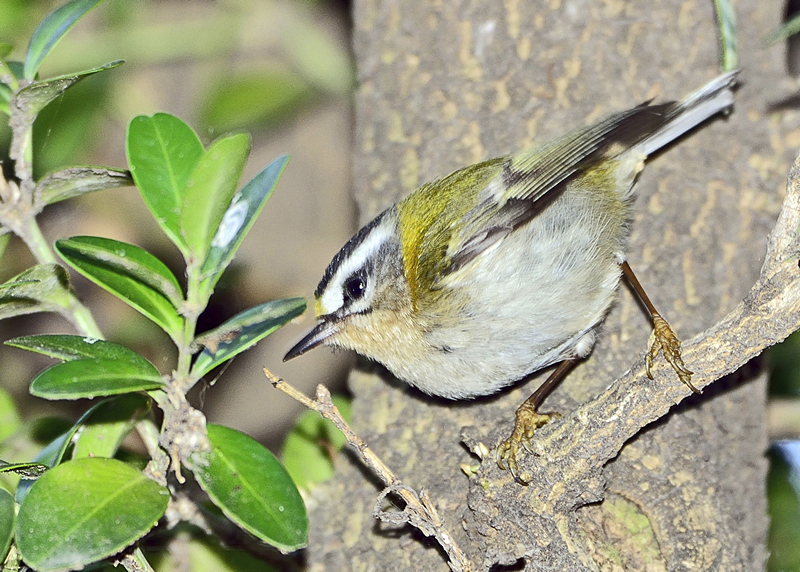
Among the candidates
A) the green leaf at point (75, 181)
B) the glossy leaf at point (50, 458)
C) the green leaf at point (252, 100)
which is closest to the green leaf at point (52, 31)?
the green leaf at point (75, 181)

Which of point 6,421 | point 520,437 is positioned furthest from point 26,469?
point 520,437

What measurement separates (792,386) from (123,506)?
246 centimetres

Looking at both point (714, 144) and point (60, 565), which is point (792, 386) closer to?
point (714, 144)

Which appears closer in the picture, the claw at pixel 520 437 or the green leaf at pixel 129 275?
the green leaf at pixel 129 275

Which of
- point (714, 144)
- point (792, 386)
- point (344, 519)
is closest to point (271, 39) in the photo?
point (714, 144)

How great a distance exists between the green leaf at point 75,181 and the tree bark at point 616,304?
1.20m

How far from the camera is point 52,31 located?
6.64 feet

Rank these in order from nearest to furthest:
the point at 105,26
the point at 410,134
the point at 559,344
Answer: the point at 559,344
the point at 410,134
the point at 105,26

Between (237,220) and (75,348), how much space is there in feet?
1.65

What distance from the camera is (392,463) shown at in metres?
2.68

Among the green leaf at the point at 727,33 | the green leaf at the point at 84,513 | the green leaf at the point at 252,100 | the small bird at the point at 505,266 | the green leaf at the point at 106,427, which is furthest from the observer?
the green leaf at the point at 252,100

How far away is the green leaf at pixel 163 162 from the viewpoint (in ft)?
6.42

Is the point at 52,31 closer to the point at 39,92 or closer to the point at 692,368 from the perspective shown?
the point at 39,92

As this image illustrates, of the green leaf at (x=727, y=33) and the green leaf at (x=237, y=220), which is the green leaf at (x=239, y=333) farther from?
the green leaf at (x=727, y=33)
